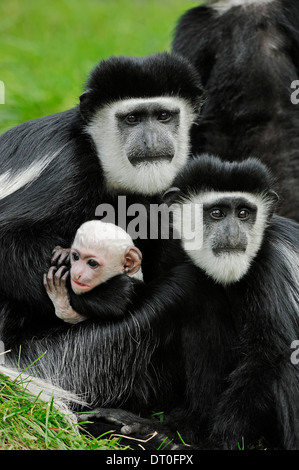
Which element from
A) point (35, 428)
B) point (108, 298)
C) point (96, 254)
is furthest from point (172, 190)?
point (35, 428)

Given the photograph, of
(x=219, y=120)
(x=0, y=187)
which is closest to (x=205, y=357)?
(x=0, y=187)

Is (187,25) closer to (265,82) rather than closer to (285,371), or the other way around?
(265,82)

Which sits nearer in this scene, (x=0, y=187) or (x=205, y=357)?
(x=205, y=357)

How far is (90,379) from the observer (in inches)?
142

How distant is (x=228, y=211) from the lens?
3.37 meters

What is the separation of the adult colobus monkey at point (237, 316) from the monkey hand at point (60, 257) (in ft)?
1.70

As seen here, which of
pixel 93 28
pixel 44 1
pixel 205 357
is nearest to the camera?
pixel 205 357

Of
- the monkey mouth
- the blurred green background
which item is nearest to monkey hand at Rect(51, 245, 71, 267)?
the monkey mouth

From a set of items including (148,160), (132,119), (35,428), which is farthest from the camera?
(132,119)

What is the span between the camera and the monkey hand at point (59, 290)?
3498mm

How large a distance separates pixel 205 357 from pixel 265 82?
2.07 m

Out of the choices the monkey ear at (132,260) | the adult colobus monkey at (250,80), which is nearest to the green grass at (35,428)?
the monkey ear at (132,260)

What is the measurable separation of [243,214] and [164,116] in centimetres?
70

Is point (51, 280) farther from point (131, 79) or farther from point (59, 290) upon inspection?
point (131, 79)
